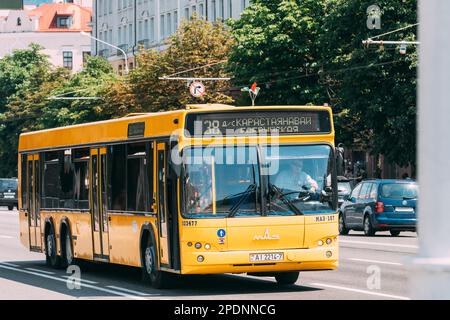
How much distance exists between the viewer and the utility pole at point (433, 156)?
431 cm

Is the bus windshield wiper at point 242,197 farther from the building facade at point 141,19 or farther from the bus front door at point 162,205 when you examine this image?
the building facade at point 141,19

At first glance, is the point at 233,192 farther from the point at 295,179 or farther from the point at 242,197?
the point at 295,179

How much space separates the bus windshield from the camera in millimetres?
16156

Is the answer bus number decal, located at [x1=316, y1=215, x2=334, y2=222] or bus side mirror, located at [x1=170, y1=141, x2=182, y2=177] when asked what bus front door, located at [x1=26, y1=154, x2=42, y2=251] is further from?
bus number decal, located at [x1=316, y1=215, x2=334, y2=222]

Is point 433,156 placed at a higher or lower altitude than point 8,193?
higher

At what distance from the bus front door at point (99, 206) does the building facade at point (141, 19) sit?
2473 inches

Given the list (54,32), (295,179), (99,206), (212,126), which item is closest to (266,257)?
(295,179)

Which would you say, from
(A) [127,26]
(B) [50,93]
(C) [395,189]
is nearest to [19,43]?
(A) [127,26]

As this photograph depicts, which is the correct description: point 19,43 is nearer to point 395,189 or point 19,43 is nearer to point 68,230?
point 395,189

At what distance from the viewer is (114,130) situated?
19.1 meters

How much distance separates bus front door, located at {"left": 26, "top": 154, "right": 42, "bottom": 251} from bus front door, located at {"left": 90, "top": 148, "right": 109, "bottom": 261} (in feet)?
12.5

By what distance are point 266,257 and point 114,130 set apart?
391 cm

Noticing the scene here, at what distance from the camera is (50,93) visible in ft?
310

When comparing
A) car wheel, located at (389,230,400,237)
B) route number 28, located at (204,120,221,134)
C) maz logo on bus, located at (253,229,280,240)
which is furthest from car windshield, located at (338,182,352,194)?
maz logo on bus, located at (253,229,280,240)
